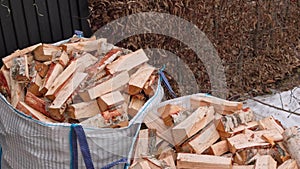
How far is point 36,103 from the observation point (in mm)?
1947

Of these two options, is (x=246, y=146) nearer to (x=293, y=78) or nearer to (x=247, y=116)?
(x=247, y=116)

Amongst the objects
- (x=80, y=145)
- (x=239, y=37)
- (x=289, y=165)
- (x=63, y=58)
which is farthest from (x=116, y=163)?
(x=239, y=37)

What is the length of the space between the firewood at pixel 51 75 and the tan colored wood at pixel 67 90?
0.26ft

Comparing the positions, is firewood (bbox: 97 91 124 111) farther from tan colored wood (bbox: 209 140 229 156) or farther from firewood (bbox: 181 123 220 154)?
tan colored wood (bbox: 209 140 229 156)

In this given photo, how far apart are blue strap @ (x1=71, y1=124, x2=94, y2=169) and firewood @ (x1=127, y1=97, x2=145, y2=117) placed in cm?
31

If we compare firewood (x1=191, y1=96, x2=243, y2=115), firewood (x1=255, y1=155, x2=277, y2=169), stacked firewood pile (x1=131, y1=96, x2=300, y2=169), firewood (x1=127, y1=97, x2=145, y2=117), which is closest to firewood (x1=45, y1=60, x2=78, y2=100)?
firewood (x1=127, y1=97, x2=145, y2=117)

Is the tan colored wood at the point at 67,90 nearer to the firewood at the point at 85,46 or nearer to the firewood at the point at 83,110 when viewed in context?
the firewood at the point at 83,110

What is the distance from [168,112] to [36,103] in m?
0.70

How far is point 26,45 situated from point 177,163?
1.27 metres

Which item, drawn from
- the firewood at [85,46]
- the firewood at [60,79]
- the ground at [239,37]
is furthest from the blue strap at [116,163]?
the ground at [239,37]

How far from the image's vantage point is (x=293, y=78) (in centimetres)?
376

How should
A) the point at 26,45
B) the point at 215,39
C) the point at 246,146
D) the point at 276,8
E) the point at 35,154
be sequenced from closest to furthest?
1. the point at 35,154
2. the point at 246,146
3. the point at 26,45
4. the point at 215,39
5. the point at 276,8

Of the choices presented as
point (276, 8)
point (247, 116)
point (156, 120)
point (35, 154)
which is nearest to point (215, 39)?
point (276, 8)

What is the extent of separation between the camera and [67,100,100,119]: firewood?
6.18 ft
